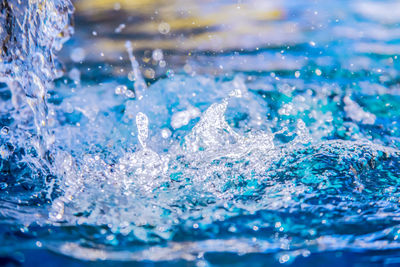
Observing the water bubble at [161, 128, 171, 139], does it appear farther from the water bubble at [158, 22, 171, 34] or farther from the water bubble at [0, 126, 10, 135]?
the water bubble at [158, 22, 171, 34]

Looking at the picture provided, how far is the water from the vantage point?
4.52ft

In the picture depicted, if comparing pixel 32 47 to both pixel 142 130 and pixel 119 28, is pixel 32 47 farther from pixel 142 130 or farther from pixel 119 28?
pixel 119 28

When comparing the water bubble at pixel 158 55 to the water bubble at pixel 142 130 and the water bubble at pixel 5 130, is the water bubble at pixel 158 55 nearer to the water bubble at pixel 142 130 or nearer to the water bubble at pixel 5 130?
the water bubble at pixel 142 130

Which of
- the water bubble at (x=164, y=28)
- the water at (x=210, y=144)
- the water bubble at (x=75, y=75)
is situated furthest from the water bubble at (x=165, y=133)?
the water bubble at (x=164, y=28)

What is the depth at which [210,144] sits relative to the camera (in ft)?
6.41

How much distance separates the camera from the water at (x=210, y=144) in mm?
1377

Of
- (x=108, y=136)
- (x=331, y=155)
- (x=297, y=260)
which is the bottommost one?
(x=297, y=260)

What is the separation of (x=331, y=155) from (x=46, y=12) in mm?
1698

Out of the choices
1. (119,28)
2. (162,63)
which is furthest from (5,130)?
(119,28)

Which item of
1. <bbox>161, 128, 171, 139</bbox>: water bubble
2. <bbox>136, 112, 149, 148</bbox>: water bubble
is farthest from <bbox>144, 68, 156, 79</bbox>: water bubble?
<bbox>136, 112, 149, 148</bbox>: water bubble

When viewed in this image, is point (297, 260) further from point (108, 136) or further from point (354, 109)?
point (354, 109)

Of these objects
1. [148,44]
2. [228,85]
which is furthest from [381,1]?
[148,44]

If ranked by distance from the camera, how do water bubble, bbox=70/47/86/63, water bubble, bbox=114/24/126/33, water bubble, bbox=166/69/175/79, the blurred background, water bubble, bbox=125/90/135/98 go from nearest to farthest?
water bubble, bbox=125/90/135/98 → water bubble, bbox=166/69/175/79 → the blurred background → water bubble, bbox=70/47/86/63 → water bubble, bbox=114/24/126/33

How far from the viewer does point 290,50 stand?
10.2ft
